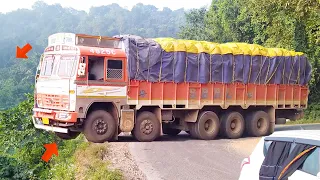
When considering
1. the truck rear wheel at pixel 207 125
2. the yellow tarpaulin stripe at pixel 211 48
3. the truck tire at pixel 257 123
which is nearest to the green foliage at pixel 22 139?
the truck rear wheel at pixel 207 125

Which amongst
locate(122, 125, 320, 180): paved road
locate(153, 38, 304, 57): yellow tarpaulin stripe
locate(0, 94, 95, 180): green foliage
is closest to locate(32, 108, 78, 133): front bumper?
locate(122, 125, 320, 180): paved road

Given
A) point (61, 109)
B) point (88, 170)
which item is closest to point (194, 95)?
point (61, 109)

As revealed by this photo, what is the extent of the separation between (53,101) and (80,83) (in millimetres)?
1159

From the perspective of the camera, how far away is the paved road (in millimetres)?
9953

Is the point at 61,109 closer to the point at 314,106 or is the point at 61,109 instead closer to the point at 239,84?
the point at 239,84

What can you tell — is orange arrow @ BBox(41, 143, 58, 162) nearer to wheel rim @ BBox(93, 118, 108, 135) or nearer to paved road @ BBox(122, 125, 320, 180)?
paved road @ BBox(122, 125, 320, 180)

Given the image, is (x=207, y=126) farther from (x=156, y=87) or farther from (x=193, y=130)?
(x=156, y=87)

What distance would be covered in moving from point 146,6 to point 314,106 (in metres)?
127

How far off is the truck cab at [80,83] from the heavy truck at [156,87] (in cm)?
3

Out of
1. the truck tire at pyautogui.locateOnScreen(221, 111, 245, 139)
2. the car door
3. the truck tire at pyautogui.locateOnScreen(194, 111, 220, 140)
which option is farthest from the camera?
the truck tire at pyautogui.locateOnScreen(221, 111, 245, 139)

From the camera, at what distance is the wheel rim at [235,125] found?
16.7 m

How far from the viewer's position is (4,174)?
17578 millimetres

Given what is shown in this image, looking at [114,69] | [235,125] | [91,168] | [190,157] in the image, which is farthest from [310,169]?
[235,125]

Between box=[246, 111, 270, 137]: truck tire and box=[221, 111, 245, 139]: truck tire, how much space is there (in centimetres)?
44
